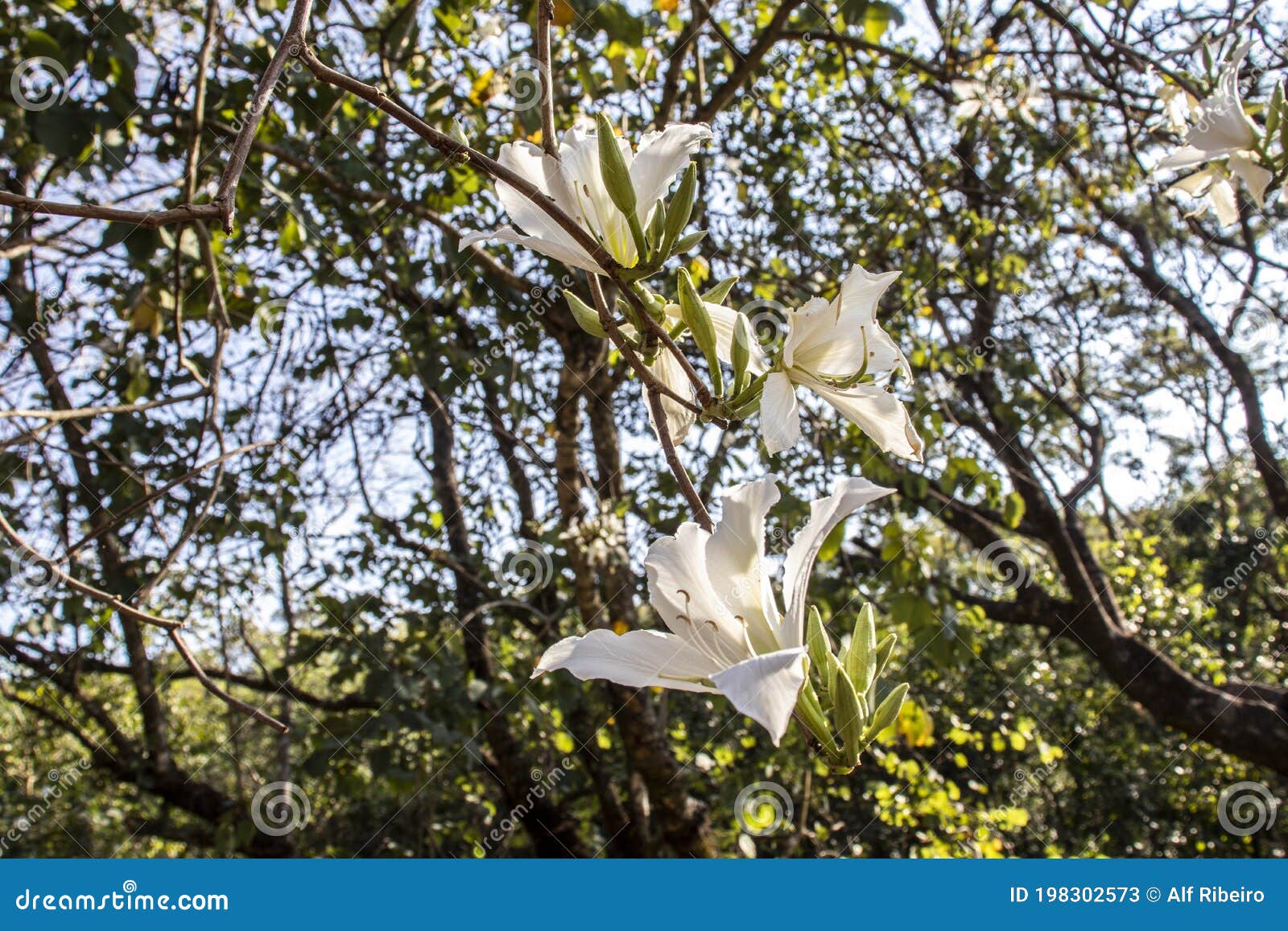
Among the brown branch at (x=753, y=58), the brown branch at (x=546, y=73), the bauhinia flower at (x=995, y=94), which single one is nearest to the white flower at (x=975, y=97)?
the bauhinia flower at (x=995, y=94)

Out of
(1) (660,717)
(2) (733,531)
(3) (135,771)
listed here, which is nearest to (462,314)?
(1) (660,717)

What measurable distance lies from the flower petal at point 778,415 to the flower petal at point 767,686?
19 cm

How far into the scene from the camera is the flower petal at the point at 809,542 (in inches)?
24.4

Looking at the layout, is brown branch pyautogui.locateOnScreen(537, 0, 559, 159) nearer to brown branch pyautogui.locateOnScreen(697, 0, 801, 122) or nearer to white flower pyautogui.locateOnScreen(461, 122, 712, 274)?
white flower pyautogui.locateOnScreen(461, 122, 712, 274)

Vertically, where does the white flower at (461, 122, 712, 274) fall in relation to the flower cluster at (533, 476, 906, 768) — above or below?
above

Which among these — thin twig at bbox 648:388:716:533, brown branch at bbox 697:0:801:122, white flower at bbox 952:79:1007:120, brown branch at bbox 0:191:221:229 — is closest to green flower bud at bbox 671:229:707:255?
thin twig at bbox 648:388:716:533

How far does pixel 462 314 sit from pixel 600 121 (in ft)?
9.64

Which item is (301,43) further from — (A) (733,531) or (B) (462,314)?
(B) (462,314)

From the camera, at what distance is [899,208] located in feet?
11.2

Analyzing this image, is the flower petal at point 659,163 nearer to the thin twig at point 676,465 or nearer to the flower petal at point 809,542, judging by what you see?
Result: the thin twig at point 676,465

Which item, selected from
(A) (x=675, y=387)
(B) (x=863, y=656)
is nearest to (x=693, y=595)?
(B) (x=863, y=656)

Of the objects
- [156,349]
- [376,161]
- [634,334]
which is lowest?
[634,334]

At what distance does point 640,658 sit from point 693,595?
0.06 metres

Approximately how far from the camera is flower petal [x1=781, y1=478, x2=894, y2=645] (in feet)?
2.03
